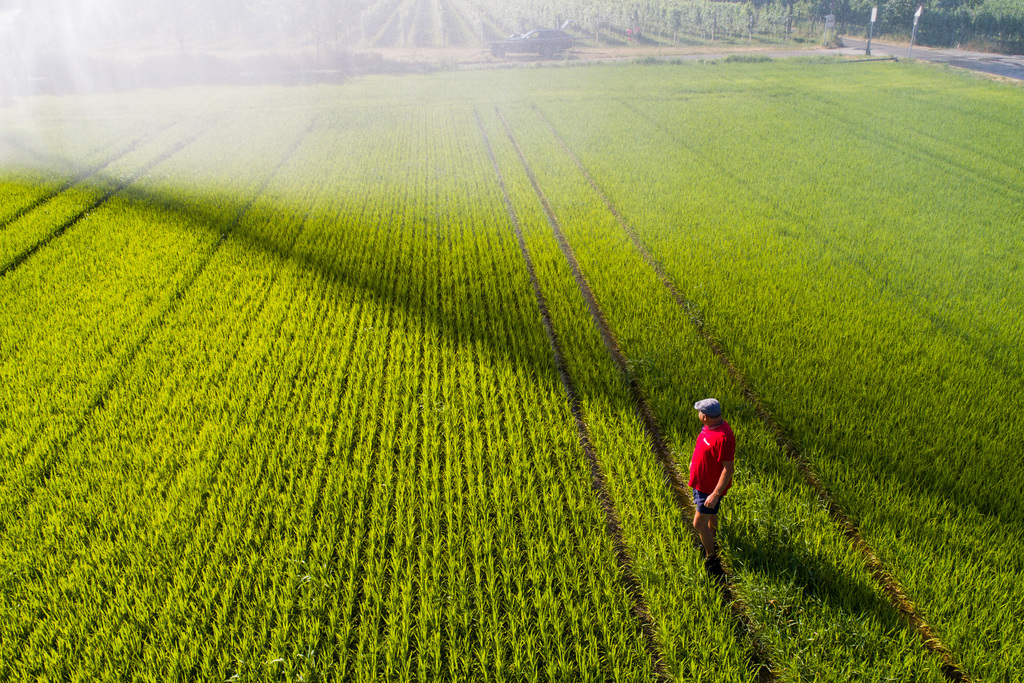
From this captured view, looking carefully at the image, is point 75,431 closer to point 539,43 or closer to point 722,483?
point 722,483

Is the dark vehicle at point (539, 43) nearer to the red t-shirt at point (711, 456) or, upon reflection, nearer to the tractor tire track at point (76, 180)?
the tractor tire track at point (76, 180)

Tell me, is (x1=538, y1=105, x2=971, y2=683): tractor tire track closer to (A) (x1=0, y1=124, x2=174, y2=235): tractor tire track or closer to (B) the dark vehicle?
(A) (x1=0, y1=124, x2=174, y2=235): tractor tire track

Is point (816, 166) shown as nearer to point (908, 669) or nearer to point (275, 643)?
point (908, 669)

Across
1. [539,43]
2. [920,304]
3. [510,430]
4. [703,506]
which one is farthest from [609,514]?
[539,43]

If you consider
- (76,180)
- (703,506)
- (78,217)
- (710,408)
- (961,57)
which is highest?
(961,57)

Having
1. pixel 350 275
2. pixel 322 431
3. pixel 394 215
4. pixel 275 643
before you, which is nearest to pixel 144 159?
pixel 394 215

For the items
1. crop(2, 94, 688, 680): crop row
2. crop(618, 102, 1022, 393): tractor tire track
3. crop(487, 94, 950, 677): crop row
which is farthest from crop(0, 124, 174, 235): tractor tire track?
crop(618, 102, 1022, 393): tractor tire track
